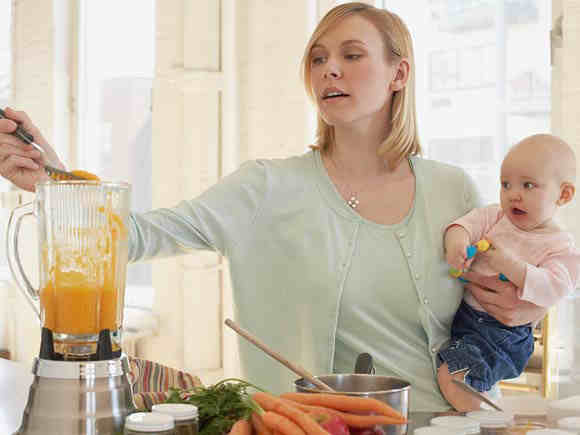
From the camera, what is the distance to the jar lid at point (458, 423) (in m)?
1.22

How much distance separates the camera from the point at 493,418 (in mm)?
1269

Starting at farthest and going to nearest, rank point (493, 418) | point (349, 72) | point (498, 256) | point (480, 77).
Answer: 1. point (480, 77)
2. point (349, 72)
3. point (498, 256)
4. point (493, 418)

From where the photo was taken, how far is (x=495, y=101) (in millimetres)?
3557

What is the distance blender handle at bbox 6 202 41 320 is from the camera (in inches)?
45.5

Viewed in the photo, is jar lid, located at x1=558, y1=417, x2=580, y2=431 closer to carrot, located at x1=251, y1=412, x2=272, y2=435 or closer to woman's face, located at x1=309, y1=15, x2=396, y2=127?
carrot, located at x1=251, y1=412, x2=272, y2=435

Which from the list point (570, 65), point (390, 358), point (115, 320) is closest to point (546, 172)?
point (390, 358)

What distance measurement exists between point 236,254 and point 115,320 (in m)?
0.87

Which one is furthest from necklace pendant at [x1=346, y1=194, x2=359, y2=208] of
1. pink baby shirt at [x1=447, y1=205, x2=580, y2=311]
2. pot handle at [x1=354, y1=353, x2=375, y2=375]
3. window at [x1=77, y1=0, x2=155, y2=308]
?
window at [x1=77, y1=0, x2=155, y2=308]

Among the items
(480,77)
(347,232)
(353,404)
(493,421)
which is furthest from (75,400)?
(480,77)

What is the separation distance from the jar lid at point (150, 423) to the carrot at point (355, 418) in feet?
0.60

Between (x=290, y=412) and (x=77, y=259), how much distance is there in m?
0.38

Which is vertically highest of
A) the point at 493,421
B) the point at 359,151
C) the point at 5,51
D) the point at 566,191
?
the point at 5,51

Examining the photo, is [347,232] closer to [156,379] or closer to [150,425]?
[156,379]

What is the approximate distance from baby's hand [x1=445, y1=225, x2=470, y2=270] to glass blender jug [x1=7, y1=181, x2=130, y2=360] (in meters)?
0.95
